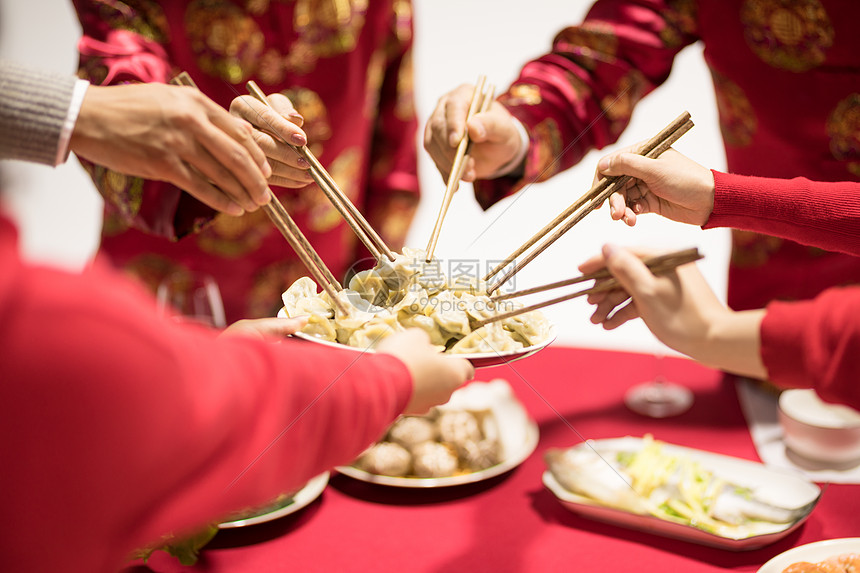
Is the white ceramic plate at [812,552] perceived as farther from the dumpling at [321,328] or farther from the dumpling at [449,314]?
the dumpling at [321,328]

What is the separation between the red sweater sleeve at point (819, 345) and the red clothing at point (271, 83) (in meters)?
0.79

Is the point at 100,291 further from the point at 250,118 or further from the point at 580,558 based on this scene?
the point at 580,558

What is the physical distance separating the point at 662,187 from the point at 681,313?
0.17 metres

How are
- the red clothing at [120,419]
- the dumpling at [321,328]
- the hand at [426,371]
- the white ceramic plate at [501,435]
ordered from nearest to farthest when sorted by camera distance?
the red clothing at [120,419] → the hand at [426,371] → the dumpling at [321,328] → the white ceramic plate at [501,435]

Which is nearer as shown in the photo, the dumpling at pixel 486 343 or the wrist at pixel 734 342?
the dumpling at pixel 486 343

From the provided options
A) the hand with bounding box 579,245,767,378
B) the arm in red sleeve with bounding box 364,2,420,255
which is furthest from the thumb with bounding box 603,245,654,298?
the arm in red sleeve with bounding box 364,2,420,255

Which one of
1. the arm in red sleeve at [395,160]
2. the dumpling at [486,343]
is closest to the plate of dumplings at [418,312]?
the dumpling at [486,343]

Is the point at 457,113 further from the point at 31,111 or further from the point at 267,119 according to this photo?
the point at 31,111

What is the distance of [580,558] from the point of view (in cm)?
102

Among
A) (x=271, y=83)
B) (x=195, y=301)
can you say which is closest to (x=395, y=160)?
(x=271, y=83)

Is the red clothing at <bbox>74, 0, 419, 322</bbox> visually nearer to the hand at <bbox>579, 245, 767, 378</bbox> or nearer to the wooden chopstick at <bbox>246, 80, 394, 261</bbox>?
the wooden chopstick at <bbox>246, 80, 394, 261</bbox>

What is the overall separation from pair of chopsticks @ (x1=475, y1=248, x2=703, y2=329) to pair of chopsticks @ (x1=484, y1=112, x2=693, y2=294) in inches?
1.7

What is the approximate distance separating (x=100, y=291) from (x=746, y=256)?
4.43ft

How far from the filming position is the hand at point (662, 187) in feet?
3.08
